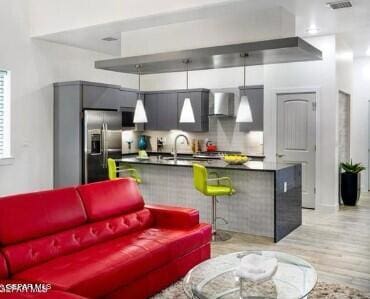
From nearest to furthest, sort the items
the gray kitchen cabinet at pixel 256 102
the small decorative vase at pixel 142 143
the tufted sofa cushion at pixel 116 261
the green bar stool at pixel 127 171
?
the tufted sofa cushion at pixel 116 261 < the green bar stool at pixel 127 171 < the gray kitchen cabinet at pixel 256 102 < the small decorative vase at pixel 142 143

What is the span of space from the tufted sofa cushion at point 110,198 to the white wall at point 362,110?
659 cm

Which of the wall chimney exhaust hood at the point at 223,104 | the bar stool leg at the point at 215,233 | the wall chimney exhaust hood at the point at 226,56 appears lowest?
the bar stool leg at the point at 215,233

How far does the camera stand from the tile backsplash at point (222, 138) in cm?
847

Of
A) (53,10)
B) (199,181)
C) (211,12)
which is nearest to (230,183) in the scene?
(199,181)

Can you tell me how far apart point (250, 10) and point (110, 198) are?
120 inches

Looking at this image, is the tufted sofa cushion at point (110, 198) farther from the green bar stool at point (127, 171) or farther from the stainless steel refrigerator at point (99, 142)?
the stainless steel refrigerator at point (99, 142)

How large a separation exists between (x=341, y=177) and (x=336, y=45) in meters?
2.41

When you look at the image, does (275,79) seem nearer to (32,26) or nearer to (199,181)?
(199,181)

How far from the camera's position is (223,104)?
8.36 metres

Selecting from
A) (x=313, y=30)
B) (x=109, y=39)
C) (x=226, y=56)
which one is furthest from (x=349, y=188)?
(x=109, y=39)

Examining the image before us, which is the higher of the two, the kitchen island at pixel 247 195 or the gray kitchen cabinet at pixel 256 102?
the gray kitchen cabinet at pixel 256 102

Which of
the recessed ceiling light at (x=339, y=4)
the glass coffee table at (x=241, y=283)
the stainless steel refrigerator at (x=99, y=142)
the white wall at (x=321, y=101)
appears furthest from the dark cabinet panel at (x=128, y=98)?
the glass coffee table at (x=241, y=283)

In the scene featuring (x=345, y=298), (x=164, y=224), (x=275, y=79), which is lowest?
(x=345, y=298)

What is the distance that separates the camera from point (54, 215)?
3441 millimetres
